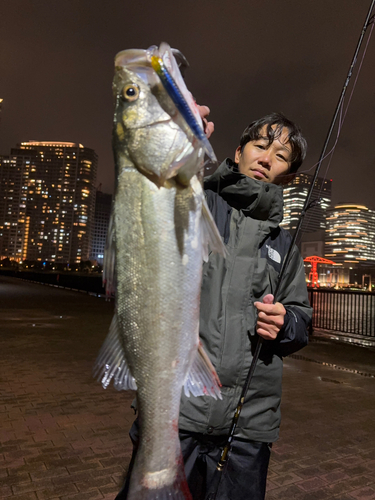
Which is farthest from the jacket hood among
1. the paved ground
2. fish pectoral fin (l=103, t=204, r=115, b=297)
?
the paved ground

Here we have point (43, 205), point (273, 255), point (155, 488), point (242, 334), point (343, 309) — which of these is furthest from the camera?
point (43, 205)

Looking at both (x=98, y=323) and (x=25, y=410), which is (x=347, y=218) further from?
(x=25, y=410)

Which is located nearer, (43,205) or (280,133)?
(280,133)

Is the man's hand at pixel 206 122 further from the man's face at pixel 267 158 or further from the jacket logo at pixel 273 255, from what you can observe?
the jacket logo at pixel 273 255

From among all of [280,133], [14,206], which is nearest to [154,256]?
[280,133]

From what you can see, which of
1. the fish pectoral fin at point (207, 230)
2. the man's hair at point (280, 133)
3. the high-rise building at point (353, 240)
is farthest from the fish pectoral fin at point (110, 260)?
the high-rise building at point (353, 240)

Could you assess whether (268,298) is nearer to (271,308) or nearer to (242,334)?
(271,308)

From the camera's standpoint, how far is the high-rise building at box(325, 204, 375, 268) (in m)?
118

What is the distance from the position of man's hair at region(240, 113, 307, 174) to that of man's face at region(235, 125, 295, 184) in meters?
0.02

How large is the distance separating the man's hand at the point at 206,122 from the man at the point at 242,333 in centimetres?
32

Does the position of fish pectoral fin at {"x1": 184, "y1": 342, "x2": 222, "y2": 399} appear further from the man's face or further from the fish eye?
the man's face

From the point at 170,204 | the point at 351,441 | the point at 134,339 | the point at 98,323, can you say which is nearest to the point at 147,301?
the point at 134,339

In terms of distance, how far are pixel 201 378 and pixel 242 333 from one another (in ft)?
1.78

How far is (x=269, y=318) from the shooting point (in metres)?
1.78
